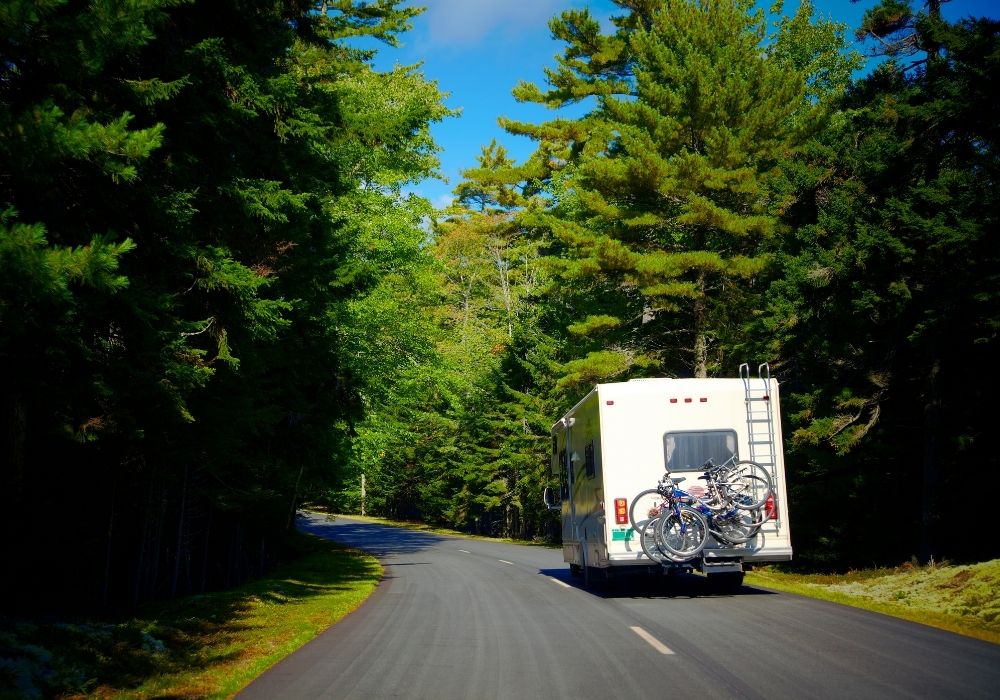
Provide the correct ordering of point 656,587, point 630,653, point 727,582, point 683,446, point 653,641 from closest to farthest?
point 630,653, point 653,641, point 683,446, point 727,582, point 656,587

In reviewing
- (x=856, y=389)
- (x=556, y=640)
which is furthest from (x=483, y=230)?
(x=556, y=640)

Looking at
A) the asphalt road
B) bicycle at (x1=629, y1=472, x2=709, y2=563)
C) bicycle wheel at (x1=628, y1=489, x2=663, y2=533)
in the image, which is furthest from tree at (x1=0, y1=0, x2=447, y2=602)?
bicycle at (x1=629, y1=472, x2=709, y2=563)

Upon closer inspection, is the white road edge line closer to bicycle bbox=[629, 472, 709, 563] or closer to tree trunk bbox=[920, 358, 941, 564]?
bicycle bbox=[629, 472, 709, 563]

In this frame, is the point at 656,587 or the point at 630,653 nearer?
the point at 630,653

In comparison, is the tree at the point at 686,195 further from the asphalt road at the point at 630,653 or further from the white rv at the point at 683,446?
the asphalt road at the point at 630,653

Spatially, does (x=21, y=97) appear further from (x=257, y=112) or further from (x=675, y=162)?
(x=675, y=162)

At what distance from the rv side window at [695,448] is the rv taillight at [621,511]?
3.16 feet

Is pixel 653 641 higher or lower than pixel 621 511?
lower

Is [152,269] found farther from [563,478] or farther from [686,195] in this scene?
[686,195]

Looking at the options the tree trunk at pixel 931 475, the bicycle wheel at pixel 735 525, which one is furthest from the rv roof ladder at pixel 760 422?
the tree trunk at pixel 931 475

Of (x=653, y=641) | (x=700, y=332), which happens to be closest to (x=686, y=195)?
(x=700, y=332)

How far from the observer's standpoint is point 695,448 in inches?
559

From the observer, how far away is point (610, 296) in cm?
3219

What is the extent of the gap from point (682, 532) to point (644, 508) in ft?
2.34
